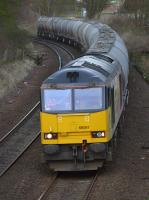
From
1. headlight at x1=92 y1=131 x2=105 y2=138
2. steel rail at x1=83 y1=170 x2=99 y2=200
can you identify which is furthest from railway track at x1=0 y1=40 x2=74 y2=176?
headlight at x1=92 y1=131 x2=105 y2=138

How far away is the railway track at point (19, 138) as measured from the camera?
51.8 feet

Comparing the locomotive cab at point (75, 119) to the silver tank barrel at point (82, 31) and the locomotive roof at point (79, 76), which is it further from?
the silver tank barrel at point (82, 31)

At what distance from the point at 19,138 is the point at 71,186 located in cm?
540

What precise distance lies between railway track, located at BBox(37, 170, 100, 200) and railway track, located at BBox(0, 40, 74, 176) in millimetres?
1551

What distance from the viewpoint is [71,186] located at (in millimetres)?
13219

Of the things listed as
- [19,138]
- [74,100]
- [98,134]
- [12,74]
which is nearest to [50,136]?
[74,100]

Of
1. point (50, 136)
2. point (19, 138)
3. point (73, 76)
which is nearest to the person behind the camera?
point (50, 136)

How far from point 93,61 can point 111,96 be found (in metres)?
1.84

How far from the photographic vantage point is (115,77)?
15883 mm

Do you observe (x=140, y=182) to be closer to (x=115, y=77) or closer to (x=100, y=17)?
(x=115, y=77)

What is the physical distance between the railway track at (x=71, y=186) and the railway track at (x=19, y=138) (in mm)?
1551

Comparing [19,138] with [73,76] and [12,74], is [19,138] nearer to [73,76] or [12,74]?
[73,76]

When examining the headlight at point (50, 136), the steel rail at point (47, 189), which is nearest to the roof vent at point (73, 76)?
the headlight at point (50, 136)

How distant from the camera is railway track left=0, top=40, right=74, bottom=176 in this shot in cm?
1578
